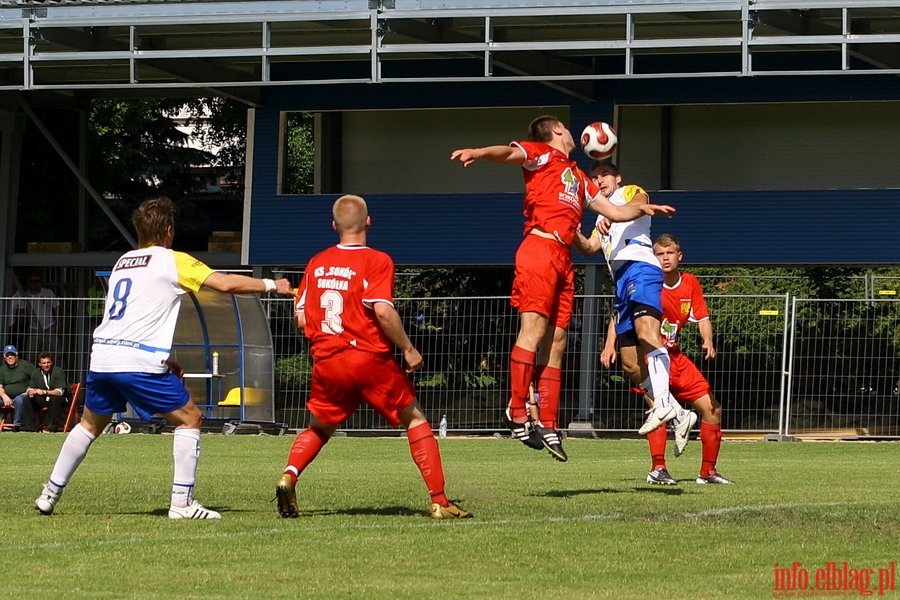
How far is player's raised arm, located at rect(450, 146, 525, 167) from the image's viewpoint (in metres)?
9.49

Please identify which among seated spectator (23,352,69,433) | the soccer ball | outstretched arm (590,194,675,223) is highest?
the soccer ball

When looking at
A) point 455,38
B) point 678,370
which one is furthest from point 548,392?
point 455,38

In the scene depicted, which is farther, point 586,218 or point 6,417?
point 586,218

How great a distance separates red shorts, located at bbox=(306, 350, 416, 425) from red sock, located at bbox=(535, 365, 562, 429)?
1967 mm

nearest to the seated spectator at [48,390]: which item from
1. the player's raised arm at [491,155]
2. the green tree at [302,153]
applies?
the player's raised arm at [491,155]

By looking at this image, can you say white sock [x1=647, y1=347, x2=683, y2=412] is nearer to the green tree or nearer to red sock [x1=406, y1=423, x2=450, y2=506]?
red sock [x1=406, y1=423, x2=450, y2=506]

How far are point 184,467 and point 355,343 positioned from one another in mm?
1256

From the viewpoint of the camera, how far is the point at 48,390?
24.6 meters

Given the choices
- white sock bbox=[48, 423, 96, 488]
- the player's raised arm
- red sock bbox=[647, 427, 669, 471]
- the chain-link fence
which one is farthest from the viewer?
the chain-link fence

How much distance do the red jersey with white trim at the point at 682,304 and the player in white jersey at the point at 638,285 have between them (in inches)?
44.0

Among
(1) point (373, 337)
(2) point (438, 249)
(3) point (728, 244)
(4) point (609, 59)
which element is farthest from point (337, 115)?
(1) point (373, 337)

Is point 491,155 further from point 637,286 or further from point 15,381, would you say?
point 15,381

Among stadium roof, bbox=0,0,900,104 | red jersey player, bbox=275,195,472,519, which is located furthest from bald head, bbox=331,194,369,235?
stadium roof, bbox=0,0,900,104

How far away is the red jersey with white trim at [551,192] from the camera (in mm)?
10586
